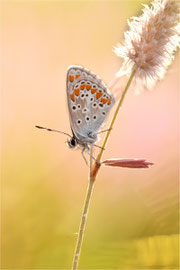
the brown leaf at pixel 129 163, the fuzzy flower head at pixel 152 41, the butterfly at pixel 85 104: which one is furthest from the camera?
the butterfly at pixel 85 104

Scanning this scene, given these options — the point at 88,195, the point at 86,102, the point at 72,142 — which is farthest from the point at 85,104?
the point at 88,195

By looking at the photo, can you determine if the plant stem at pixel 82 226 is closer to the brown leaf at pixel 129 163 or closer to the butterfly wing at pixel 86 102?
the brown leaf at pixel 129 163

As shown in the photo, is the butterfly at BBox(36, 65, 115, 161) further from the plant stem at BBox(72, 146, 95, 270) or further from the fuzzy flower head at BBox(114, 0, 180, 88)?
the plant stem at BBox(72, 146, 95, 270)

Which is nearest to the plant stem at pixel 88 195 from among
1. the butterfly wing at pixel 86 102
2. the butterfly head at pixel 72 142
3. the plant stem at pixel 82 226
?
the plant stem at pixel 82 226

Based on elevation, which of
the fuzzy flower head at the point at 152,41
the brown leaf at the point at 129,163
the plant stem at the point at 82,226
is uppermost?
the fuzzy flower head at the point at 152,41

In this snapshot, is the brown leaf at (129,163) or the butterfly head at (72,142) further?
the butterfly head at (72,142)

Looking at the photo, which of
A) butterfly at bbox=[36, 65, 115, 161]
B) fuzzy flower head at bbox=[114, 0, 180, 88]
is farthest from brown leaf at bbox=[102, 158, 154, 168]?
fuzzy flower head at bbox=[114, 0, 180, 88]

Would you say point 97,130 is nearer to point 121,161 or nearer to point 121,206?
point 121,161

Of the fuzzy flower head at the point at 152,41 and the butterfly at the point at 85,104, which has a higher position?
the fuzzy flower head at the point at 152,41
